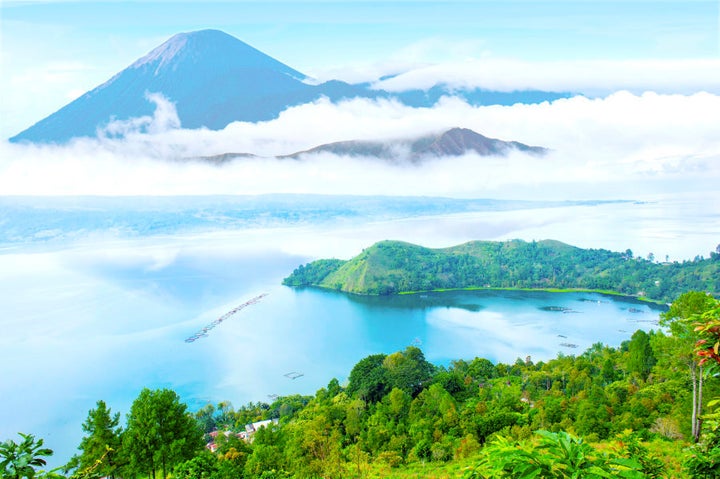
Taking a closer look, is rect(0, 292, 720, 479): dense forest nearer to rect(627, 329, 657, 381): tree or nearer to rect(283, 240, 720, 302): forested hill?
rect(627, 329, 657, 381): tree

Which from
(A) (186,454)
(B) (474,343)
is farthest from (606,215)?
(A) (186,454)

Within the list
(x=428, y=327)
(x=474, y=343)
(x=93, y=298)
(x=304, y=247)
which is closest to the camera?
(x=474, y=343)

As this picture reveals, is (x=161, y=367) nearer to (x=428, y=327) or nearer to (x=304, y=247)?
(x=428, y=327)

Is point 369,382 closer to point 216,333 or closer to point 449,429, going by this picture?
point 449,429

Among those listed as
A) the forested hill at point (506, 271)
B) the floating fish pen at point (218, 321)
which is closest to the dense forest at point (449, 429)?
the floating fish pen at point (218, 321)

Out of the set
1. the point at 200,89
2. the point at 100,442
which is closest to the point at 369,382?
the point at 100,442

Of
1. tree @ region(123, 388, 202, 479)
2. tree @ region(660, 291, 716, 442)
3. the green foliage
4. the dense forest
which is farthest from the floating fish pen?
the green foliage

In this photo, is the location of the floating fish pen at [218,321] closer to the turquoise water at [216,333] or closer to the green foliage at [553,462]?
the turquoise water at [216,333]

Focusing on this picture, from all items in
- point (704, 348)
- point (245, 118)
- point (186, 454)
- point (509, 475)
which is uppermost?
point (245, 118)
